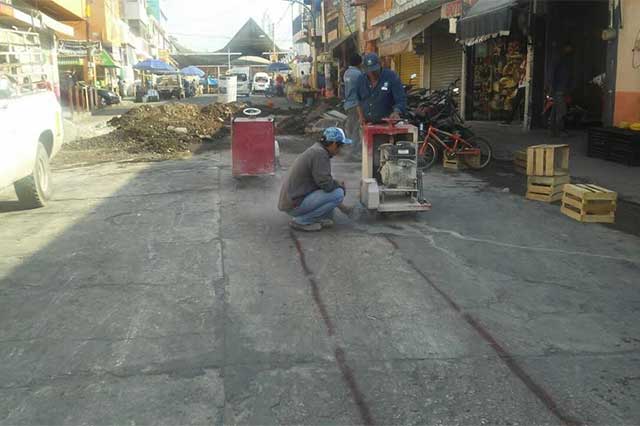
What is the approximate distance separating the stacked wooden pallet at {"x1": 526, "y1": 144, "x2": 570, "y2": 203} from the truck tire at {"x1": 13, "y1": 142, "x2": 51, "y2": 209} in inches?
263

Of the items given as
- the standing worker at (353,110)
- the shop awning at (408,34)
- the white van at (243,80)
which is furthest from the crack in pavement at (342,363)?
the white van at (243,80)

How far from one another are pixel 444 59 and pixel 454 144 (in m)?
12.0

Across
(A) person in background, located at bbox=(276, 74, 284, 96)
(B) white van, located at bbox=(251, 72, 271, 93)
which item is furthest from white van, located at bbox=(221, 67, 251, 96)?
(A) person in background, located at bbox=(276, 74, 284, 96)

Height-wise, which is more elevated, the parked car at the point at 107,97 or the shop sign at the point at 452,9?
the shop sign at the point at 452,9

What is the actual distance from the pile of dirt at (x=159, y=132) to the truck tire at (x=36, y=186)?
6066 mm

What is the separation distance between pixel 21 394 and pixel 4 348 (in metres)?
0.75

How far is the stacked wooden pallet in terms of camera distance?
27.9ft

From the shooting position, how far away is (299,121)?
20.7 metres

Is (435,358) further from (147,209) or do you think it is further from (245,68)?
(245,68)

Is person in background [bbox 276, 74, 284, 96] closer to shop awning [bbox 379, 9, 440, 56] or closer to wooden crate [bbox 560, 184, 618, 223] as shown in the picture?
shop awning [bbox 379, 9, 440, 56]

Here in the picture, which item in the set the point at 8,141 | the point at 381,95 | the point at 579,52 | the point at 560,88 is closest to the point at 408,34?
the point at 579,52

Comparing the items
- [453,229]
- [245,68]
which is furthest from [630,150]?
[245,68]

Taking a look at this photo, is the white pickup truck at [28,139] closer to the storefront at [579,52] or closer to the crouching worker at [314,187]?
the crouching worker at [314,187]

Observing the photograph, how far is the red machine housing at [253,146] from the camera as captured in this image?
10258 millimetres
